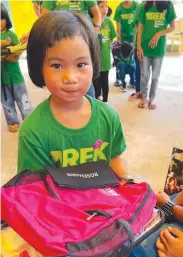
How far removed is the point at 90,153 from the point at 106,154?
69 mm

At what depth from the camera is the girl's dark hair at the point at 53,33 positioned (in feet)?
2.35

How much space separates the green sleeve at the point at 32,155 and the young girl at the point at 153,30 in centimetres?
200

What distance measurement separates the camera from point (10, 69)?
84.0 inches

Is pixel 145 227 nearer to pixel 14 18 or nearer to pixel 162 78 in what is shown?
pixel 162 78

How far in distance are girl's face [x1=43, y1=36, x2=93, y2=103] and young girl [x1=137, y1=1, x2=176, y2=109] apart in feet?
6.32

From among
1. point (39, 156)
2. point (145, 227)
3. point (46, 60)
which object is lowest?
point (145, 227)

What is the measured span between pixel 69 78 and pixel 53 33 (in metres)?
0.11

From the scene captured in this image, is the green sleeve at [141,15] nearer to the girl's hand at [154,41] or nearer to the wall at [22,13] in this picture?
the girl's hand at [154,41]

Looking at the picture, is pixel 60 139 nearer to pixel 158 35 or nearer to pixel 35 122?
pixel 35 122

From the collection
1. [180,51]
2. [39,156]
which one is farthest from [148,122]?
[180,51]

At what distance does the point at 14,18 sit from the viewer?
457 centimetres

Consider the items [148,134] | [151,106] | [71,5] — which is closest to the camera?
[71,5]

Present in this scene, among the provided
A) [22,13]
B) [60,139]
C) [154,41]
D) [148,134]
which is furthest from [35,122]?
[22,13]

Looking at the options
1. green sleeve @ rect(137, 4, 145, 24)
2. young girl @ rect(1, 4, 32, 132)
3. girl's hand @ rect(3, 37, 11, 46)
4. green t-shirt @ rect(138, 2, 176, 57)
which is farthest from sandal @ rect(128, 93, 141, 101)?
girl's hand @ rect(3, 37, 11, 46)
